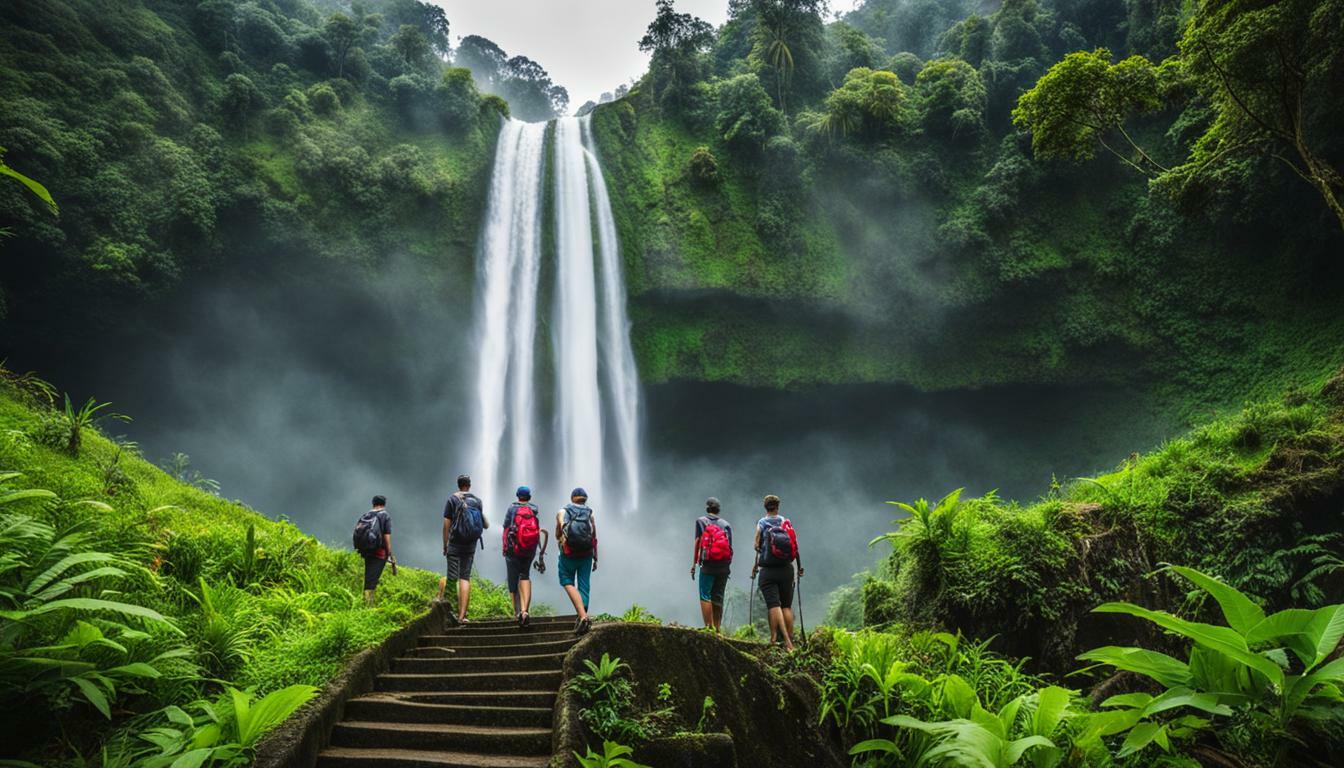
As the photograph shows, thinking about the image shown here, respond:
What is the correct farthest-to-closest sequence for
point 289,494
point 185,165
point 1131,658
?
point 289,494 → point 185,165 → point 1131,658

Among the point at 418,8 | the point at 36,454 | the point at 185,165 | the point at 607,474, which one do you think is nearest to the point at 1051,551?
the point at 36,454

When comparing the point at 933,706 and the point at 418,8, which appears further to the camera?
the point at 418,8

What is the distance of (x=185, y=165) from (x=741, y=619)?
72.4ft

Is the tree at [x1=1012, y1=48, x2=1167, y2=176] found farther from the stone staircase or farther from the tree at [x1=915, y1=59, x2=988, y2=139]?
the stone staircase

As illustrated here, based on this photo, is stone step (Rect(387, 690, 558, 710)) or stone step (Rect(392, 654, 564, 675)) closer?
stone step (Rect(387, 690, 558, 710))

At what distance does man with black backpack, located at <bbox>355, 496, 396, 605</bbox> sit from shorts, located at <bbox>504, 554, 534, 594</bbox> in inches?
60.9

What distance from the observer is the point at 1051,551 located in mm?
6871

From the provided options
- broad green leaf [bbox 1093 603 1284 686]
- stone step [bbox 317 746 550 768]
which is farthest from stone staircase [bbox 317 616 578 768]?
broad green leaf [bbox 1093 603 1284 686]

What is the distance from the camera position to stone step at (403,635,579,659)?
4734 millimetres

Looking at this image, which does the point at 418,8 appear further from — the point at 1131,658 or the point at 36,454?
the point at 1131,658

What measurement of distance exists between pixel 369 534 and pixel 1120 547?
8694 mm

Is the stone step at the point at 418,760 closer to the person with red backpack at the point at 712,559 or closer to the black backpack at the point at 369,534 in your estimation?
the person with red backpack at the point at 712,559

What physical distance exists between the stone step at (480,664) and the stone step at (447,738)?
30.6 inches

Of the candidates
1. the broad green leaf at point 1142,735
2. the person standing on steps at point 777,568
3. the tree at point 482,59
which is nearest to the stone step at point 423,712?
the person standing on steps at point 777,568
